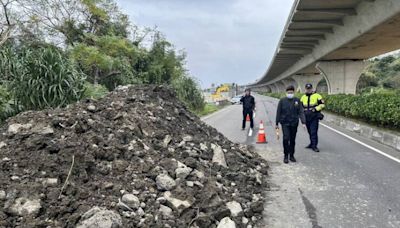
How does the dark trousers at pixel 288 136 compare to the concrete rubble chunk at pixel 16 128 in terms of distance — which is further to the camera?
the dark trousers at pixel 288 136

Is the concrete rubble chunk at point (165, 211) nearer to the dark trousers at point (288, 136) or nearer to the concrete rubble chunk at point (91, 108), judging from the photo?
the concrete rubble chunk at point (91, 108)

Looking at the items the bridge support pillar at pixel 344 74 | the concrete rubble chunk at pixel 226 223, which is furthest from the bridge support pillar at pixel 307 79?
the concrete rubble chunk at pixel 226 223

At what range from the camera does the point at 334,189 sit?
18.8ft

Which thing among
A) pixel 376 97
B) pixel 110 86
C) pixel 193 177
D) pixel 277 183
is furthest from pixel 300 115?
pixel 110 86

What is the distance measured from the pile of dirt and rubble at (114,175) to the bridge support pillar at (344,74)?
21165 millimetres

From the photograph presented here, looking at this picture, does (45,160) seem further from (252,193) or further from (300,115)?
(300,115)

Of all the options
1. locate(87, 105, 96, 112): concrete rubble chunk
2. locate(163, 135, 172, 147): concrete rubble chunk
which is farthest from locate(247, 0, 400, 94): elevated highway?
locate(87, 105, 96, 112): concrete rubble chunk

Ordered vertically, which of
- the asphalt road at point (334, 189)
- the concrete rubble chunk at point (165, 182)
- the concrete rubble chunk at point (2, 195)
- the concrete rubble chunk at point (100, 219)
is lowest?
the asphalt road at point (334, 189)

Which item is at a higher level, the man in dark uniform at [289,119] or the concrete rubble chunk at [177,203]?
the man in dark uniform at [289,119]

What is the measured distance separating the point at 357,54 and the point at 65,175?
73.5 feet

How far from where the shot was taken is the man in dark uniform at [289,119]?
778 cm

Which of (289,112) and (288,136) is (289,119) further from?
(288,136)

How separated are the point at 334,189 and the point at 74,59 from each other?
528 inches

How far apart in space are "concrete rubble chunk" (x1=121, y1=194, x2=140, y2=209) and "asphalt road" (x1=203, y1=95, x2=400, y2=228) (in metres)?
1.65
